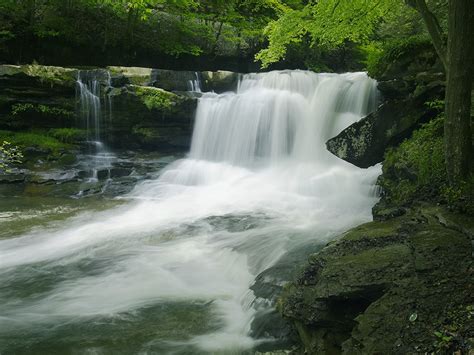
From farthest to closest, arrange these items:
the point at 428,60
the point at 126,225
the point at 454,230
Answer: the point at 126,225
the point at 428,60
the point at 454,230

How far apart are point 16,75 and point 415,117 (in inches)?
500

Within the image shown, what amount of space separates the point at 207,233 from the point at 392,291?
5611mm

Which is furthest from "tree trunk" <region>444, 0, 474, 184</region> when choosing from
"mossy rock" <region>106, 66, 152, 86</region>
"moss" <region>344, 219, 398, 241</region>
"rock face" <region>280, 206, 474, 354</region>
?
"mossy rock" <region>106, 66, 152, 86</region>

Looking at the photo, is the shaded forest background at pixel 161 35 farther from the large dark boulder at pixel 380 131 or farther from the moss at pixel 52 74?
the large dark boulder at pixel 380 131

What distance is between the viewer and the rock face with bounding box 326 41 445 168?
25.6 ft

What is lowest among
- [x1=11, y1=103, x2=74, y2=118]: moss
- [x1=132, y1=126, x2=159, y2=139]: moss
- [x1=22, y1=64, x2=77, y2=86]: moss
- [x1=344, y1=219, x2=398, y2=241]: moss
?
[x1=344, y1=219, x2=398, y2=241]: moss

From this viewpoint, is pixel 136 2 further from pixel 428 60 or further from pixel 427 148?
pixel 427 148

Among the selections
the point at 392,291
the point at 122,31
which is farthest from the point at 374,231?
the point at 122,31

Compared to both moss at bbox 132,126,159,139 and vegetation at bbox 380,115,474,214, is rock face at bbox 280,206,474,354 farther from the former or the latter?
moss at bbox 132,126,159,139

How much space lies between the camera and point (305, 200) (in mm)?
11133

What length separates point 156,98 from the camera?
13.9 metres

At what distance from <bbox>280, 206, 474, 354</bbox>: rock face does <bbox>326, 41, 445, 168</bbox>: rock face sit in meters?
3.35

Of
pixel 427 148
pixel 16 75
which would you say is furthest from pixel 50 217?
pixel 427 148

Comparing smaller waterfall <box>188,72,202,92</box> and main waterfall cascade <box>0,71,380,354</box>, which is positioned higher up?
smaller waterfall <box>188,72,202,92</box>
